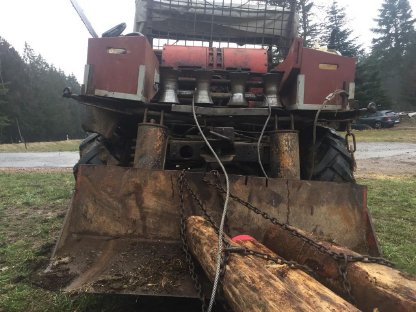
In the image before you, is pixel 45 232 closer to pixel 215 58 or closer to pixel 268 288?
pixel 215 58

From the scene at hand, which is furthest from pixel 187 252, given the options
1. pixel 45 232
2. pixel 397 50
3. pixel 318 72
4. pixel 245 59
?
pixel 397 50

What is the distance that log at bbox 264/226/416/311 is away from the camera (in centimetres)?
203

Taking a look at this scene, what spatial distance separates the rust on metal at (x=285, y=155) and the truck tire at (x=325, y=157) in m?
0.38

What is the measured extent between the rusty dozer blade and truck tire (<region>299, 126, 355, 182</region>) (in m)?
→ 0.92

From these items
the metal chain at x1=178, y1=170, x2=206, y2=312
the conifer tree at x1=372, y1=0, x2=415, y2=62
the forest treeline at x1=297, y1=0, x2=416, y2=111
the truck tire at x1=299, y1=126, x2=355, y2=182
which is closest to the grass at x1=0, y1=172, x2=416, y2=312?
the metal chain at x1=178, y1=170, x2=206, y2=312

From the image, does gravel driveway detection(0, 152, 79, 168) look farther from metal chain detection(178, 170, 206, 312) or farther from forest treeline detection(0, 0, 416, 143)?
forest treeline detection(0, 0, 416, 143)

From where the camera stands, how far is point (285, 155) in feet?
13.3

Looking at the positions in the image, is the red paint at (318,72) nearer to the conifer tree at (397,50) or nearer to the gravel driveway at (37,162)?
the gravel driveway at (37,162)

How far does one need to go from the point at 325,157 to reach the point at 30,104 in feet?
185

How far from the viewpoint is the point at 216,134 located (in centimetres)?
408

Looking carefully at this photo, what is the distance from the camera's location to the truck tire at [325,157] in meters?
4.46

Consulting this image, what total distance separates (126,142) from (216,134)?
1.28 metres

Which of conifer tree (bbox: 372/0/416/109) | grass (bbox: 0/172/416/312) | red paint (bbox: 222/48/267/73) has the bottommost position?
grass (bbox: 0/172/416/312)

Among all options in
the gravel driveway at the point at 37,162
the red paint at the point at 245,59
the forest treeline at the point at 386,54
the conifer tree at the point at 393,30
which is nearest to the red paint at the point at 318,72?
the red paint at the point at 245,59
